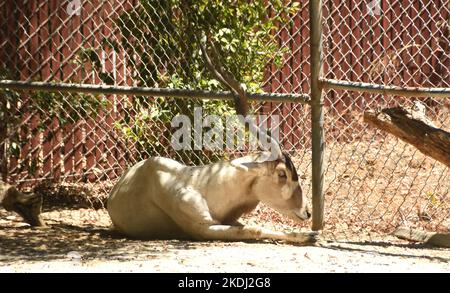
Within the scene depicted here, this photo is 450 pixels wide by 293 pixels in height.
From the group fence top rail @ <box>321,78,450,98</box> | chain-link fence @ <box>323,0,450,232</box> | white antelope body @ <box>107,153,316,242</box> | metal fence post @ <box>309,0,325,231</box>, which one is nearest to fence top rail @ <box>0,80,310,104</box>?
metal fence post @ <box>309,0,325,231</box>

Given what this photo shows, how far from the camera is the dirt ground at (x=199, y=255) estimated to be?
16.4 ft

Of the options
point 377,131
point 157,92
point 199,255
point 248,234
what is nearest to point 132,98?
point 157,92

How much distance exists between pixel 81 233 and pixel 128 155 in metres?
1.63

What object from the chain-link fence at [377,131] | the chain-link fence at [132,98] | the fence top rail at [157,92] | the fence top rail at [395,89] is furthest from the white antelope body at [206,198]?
the chain-link fence at [132,98]

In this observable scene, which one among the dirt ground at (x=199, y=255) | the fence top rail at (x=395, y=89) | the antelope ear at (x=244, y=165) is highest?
the fence top rail at (x=395, y=89)

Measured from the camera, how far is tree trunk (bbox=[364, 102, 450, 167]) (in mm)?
5902

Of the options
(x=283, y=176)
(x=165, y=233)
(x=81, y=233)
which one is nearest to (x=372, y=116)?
(x=283, y=176)

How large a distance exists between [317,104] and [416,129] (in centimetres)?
69

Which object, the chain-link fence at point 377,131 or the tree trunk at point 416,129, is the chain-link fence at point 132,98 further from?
the tree trunk at point 416,129

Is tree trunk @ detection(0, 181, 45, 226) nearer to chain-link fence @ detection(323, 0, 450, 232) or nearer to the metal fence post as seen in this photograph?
the metal fence post

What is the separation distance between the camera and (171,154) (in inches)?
302

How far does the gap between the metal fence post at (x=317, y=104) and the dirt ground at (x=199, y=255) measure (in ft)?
1.16

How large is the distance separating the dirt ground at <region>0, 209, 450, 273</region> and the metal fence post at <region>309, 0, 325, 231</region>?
353 mm

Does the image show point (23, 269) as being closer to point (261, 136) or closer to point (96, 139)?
point (261, 136)
